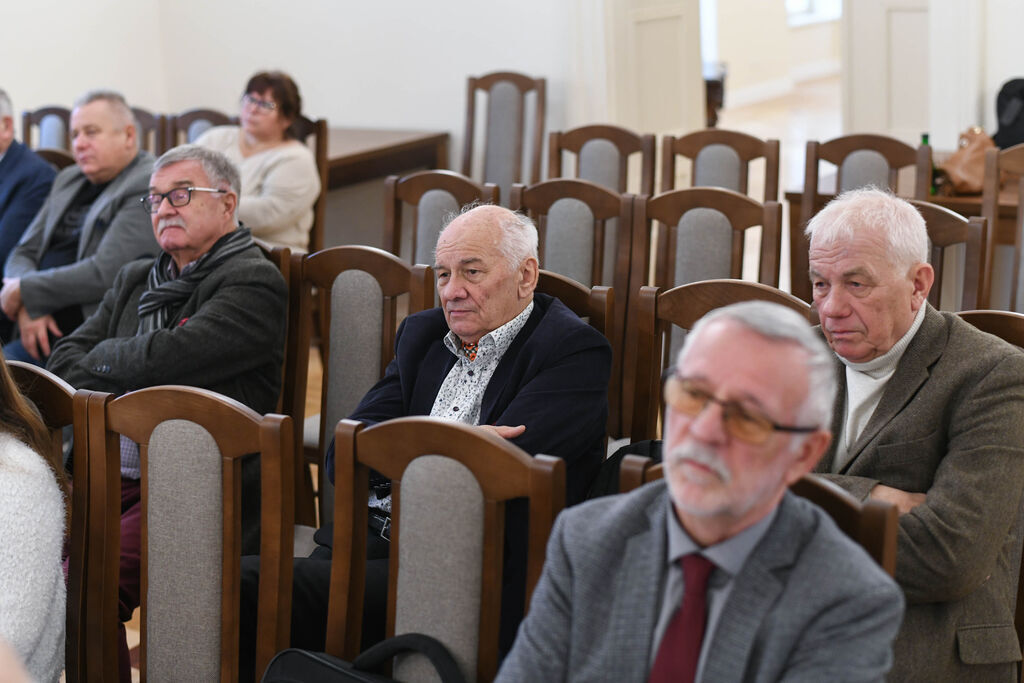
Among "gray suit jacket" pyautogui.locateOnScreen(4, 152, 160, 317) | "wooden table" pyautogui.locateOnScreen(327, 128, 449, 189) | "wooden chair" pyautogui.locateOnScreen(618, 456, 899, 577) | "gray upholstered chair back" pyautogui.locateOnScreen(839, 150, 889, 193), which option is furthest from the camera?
"wooden table" pyautogui.locateOnScreen(327, 128, 449, 189)

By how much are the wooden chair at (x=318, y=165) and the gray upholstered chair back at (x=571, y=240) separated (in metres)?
1.62

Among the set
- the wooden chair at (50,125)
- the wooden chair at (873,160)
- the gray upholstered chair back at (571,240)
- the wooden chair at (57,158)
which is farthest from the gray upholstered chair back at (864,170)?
the wooden chair at (50,125)

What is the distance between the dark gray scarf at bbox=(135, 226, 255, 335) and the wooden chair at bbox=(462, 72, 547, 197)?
2.69 metres

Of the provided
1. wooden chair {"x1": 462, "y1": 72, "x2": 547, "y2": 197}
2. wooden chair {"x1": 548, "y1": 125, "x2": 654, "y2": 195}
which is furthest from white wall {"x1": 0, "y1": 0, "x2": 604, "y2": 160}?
wooden chair {"x1": 548, "y1": 125, "x2": 654, "y2": 195}

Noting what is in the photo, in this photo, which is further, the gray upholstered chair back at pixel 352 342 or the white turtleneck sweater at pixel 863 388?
the gray upholstered chair back at pixel 352 342

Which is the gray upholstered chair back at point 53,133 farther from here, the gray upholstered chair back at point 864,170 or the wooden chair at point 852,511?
the wooden chair at point 852,511

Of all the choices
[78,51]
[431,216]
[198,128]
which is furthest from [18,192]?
[78,51]

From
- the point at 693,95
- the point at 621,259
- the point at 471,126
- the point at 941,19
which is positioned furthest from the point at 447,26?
the point at 621,259

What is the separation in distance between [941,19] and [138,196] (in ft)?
10.7

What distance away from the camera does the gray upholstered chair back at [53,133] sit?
213 inches

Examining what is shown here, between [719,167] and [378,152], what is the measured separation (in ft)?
6.27

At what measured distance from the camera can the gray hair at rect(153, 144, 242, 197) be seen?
293 centimetres

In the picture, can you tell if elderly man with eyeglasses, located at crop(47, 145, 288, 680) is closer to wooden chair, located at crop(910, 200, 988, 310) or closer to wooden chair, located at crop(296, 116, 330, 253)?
wooden chair, located at crop(910, 200, 988, 310)

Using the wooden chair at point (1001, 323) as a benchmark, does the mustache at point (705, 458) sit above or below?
above
